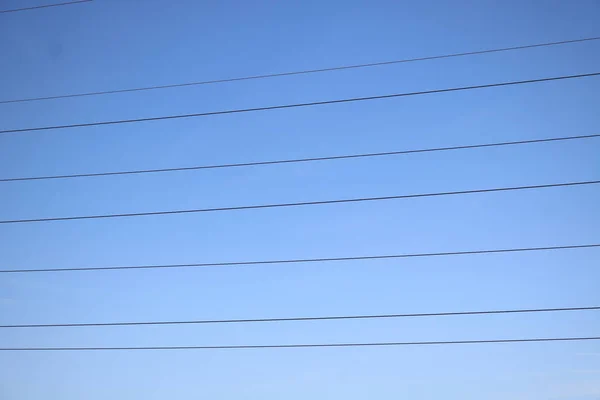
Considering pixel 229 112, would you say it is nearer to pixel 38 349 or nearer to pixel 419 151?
pixel 419 151

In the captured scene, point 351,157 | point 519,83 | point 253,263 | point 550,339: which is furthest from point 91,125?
point 550,339

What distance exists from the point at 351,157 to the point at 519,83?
190cm

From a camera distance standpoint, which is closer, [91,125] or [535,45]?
[535,45]

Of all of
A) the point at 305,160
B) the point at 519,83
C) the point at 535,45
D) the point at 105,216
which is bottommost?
the point at 105,216

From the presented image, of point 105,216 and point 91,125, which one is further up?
point 91,125

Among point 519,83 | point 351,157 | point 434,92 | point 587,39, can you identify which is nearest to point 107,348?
point 351,157

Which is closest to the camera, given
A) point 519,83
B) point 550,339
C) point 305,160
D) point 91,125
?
point 550,339

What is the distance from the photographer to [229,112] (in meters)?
6.39

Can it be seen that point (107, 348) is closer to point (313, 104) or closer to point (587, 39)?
point (313, 104)

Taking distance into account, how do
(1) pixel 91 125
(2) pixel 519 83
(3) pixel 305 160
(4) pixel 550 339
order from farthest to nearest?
1. (1) pixel 91 125
2. (3) pixel 305 160
3. (2) pixel 519 83
4. (4) pixel 550 339

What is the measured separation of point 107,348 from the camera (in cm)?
624

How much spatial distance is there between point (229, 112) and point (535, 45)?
3399mm

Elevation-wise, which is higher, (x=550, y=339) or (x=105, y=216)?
(x=105, y=216)

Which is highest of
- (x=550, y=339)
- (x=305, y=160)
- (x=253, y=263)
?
(x=305, y=160)
